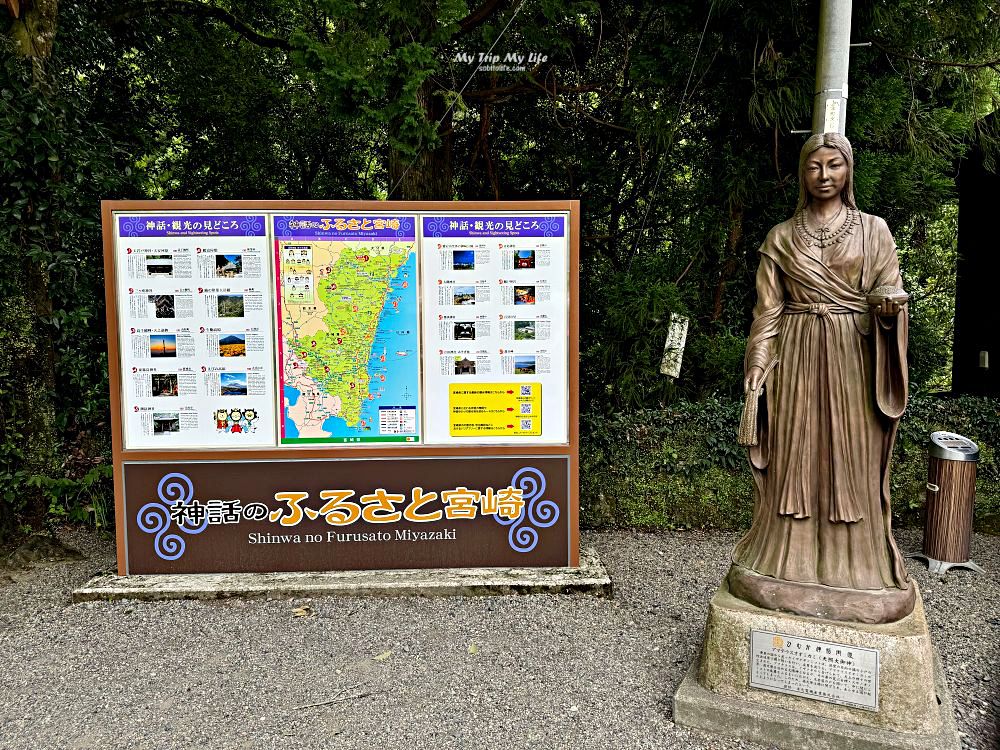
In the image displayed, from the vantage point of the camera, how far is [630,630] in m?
4.10

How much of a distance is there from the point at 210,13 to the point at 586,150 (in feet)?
13.7

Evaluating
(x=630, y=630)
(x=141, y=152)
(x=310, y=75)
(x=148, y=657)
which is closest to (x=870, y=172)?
(x=630, y=630)

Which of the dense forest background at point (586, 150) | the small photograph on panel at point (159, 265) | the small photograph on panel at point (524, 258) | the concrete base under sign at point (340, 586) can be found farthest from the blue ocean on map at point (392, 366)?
the dense forest background at point (586, 150)

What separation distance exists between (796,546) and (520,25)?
4994mm

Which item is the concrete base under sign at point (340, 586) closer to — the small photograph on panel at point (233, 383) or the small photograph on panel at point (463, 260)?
the small photograph on panel at point (233, 383)

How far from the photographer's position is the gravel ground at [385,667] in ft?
10.3

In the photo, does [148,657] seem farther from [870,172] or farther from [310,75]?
[870,172]

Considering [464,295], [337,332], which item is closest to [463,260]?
[464,295]

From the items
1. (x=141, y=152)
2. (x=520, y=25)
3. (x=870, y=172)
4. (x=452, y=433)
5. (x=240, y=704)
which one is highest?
(x=520, y=25)

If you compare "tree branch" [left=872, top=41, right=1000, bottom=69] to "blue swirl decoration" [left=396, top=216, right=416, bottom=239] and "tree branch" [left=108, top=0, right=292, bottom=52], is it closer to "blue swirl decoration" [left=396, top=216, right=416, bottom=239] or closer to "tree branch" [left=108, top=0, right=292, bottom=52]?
"blue swirl decoration" [left=396, top=216, right=416, bottom=239]

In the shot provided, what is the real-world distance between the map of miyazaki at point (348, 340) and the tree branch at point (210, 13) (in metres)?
3.35

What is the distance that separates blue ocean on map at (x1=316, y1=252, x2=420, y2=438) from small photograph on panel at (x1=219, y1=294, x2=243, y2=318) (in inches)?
24.0

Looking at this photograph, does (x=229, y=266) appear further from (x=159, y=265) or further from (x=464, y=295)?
(x=464, y=295)

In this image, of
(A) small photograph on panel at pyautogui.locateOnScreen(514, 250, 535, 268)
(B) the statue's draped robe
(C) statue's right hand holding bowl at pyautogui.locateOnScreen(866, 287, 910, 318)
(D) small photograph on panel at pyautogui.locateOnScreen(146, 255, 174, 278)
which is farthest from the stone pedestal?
(D) small photograph on panel at pyautogui.locateOnScreen(146, 255, 174, 278)
